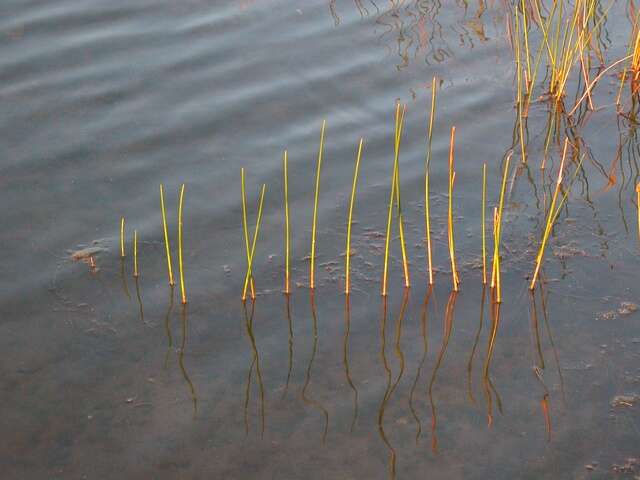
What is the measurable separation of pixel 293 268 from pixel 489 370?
83 centimetres

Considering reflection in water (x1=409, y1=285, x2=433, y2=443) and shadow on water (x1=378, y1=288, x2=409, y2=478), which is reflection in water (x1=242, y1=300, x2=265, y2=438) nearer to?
Answer: shadow on water (x1=378, y1=288, x2=409, y2=478)

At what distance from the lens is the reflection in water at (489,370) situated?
125 inches

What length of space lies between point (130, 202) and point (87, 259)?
40 cm

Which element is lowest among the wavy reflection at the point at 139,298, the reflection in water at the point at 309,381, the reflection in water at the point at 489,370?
the reflection in water at the point at 489,370

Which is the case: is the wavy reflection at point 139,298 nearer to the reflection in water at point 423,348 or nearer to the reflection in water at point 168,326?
the reflection in water at point 168,326

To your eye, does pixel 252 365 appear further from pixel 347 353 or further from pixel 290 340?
pixel 347 353

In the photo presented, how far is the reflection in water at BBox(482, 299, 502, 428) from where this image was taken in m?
3.18

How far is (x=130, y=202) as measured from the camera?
4.07m

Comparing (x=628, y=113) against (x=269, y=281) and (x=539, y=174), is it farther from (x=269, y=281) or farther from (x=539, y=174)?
(x=269, y=281)

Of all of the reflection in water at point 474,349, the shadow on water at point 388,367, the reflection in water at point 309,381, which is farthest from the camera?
the reflection in water at point 474,349

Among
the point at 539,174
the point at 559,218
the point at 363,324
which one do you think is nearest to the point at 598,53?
the point at 539,174

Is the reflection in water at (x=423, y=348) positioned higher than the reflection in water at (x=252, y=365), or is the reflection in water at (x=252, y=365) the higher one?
the reflection in water at (x=252, y=365)

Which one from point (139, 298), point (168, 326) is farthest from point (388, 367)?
point (139, 298)

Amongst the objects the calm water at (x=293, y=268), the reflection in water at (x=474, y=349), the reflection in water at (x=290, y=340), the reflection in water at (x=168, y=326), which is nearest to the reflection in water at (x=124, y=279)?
the calm water at (x=293, y=268)
